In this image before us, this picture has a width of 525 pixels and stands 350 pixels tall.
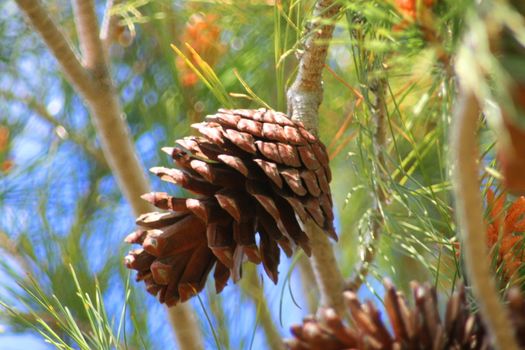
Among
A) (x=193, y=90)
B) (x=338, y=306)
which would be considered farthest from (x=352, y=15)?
(x=193, y=90)

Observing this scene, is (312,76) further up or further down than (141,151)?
further down

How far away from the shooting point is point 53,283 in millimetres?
1188

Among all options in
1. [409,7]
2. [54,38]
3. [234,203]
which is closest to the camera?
[409,7]

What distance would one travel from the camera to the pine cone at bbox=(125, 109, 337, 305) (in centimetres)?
62

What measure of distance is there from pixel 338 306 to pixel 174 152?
0.24m

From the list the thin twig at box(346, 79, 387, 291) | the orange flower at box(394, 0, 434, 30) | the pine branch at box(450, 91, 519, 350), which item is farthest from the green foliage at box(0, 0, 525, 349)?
the pine branch at box(450, 91, 519, 350)

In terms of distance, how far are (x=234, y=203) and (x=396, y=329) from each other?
22cm

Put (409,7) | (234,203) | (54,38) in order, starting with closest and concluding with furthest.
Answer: (409,7) < (234,203) < (54,38)

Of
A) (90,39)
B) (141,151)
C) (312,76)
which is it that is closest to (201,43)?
(141,151)

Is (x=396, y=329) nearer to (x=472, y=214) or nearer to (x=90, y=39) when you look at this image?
(x=472, y=214)

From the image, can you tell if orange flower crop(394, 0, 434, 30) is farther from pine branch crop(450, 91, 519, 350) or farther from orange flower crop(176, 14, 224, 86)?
orange flower crop(176, 14, 224, 86)

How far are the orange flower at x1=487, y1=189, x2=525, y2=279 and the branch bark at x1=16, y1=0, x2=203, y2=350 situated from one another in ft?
1.24

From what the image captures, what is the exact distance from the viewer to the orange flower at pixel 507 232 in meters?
0.60

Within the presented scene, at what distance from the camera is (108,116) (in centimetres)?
86
